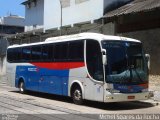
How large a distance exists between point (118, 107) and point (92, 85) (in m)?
1.41

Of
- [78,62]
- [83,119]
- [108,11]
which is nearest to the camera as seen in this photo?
[83,119]

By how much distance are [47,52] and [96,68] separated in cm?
474

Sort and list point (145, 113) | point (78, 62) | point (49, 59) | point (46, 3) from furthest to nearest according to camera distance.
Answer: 1. point (46, 3)
2. point (49, 59)
3. point (78, 62)
4. point (145, 113)

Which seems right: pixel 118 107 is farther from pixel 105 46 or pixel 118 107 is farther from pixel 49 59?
pixel 49 59

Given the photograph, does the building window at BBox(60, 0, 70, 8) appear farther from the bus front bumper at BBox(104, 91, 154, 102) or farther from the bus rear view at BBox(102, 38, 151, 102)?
the bus front bumper at BBox(104, 91, 154, 102)

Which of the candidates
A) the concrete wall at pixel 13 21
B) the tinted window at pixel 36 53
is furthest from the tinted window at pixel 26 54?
the concrete wall at pixel 13 21

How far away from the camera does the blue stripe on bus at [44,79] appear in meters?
19.5

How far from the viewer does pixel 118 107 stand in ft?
57.4

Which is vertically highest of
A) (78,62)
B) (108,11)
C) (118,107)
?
(108,11)

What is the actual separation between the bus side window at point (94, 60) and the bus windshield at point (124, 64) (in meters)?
0.33

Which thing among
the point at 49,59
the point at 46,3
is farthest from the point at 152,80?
the point at 46,3

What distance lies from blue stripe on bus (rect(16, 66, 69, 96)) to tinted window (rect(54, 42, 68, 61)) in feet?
1.92

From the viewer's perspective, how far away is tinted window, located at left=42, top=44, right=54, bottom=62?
20656mm

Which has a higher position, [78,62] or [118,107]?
[78,62]
